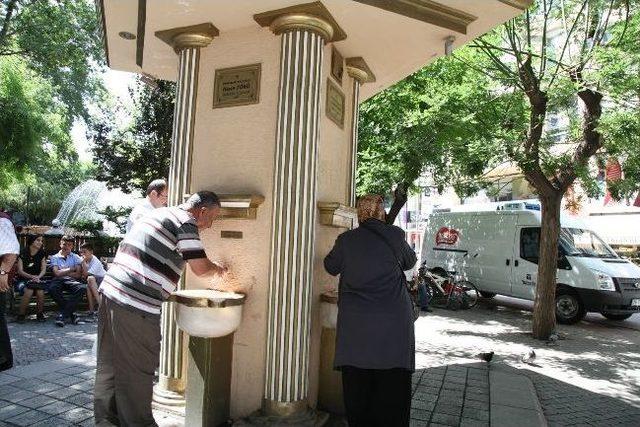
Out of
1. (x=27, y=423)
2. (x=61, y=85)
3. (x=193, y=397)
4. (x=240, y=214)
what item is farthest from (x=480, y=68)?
(x=61, y=85)

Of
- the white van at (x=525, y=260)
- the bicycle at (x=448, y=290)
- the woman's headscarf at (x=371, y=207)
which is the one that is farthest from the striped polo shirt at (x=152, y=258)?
the white van at (x=525, y=260)

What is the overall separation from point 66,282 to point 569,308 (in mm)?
10323

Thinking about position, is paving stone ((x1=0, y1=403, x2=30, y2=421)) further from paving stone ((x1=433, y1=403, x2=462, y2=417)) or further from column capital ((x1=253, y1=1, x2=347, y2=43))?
column capital ((x1=253, y1=1, x2=347, y2=43))

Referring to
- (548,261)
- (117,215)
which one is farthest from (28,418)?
(117,215)

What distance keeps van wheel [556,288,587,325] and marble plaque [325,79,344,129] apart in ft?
27.5

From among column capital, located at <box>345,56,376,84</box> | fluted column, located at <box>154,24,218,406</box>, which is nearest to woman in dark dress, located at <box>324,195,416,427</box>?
fluted column, located at <box>154,24,218,406</box>

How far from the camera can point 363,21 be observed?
4219 millimetres

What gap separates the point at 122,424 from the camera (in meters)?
3.22

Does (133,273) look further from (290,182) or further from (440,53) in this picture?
(440,53)

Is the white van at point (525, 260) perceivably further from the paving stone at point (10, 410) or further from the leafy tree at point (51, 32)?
the leafy tree at point (51, 32)

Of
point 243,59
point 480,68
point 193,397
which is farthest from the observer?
point 480,68

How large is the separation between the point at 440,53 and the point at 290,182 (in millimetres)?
2295

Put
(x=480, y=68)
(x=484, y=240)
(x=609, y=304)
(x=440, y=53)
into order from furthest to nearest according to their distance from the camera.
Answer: (x=484, y=240)
(x=609, y=304)
(x=480, y=68)
(x=440, y=53)

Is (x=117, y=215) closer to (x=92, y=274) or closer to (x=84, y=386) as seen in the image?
(x=92, y=274)
